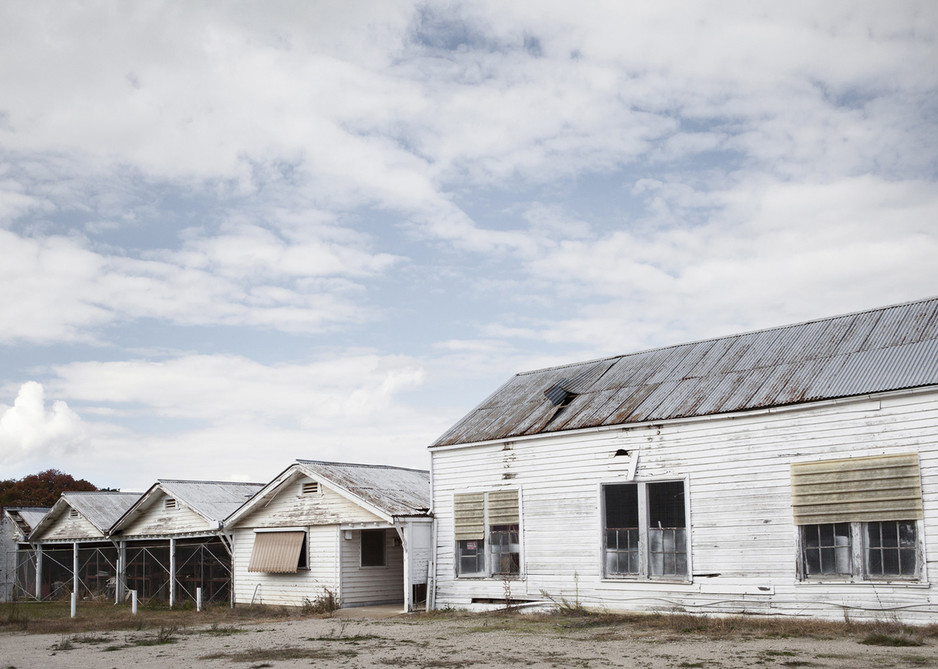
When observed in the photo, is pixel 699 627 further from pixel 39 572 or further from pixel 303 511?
pixel 39 572

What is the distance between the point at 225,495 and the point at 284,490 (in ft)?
19.0

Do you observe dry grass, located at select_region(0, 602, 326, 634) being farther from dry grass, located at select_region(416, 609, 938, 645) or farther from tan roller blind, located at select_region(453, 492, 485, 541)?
dry grass, located at select_region(416, 609, 938, 645)

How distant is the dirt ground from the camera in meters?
13.8

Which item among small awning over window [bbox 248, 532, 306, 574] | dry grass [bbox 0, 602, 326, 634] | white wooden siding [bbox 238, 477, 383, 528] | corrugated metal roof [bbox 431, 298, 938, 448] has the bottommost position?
dry grass [bbox 0, 602, 326, 634]

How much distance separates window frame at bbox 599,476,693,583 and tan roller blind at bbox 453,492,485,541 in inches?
142

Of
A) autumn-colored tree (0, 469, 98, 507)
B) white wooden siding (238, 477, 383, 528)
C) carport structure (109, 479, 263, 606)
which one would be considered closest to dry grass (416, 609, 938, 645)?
white wooden siding (238, 477, 383, 528)

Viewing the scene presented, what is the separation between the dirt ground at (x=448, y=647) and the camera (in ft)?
45.2

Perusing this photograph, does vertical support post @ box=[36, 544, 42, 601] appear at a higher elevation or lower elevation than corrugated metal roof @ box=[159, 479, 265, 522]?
lower

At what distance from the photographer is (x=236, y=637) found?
770 inches

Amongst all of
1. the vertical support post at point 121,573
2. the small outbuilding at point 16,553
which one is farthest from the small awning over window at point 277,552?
the small outbuilding at point 16,553

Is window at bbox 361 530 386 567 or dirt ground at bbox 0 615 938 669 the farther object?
window at bbox 361 530 386 567

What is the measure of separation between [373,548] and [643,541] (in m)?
10.0

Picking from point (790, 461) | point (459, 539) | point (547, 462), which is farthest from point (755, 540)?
point (459, 539)

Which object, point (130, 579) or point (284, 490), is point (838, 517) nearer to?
point (284, 490)
